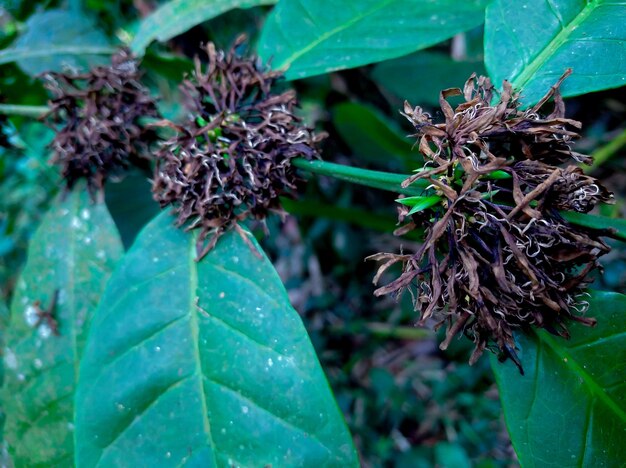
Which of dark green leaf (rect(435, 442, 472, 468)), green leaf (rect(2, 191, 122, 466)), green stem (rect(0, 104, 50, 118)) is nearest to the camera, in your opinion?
green leaf (rect(2, 191, 122, 466))

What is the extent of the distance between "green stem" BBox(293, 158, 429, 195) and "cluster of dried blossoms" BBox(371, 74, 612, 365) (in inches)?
1.4

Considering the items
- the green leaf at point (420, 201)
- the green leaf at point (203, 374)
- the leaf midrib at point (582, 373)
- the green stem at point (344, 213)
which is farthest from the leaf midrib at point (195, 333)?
the green stem at point (344, 213)

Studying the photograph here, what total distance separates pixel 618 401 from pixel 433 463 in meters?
1.23

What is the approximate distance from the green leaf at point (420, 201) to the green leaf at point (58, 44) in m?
1.21

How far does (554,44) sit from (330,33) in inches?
20.0

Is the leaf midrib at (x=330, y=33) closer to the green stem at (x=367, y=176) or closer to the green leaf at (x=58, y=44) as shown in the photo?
the green stem at (x=367, y=176)

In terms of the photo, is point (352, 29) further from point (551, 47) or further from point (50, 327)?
point (50, 327)

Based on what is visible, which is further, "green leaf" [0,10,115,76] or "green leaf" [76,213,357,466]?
"green leaf" [0,10,115,76]

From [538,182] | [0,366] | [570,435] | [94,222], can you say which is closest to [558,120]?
[538,182]

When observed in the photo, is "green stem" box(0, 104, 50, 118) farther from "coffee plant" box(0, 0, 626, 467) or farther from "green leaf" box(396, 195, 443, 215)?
"green leaf" box(396, 195, 443, 215)

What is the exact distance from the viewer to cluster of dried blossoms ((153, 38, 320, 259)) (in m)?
1.06

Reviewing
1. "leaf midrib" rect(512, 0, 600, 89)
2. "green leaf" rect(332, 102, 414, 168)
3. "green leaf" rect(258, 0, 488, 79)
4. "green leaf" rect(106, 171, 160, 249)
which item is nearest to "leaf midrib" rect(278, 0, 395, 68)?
"green leaf" rect(258, 0, 488, 79)

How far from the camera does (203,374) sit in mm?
994

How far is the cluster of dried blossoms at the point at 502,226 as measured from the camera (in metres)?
0.84
